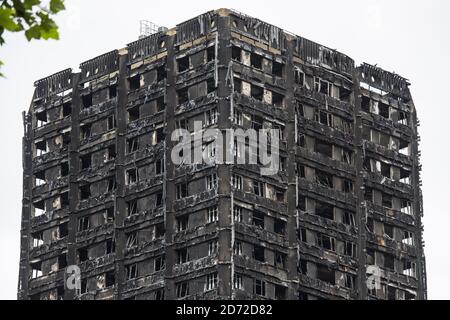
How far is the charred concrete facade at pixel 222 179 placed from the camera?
5261 inches

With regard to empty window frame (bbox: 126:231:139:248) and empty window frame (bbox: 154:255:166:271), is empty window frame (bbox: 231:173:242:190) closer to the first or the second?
empty window frame (bbox: 154:255:166:271)

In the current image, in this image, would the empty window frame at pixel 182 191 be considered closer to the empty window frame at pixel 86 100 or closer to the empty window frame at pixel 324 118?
the empty window frame at pixel 324 118

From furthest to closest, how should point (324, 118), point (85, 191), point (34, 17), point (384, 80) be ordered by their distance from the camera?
point (384, 80)
point (85, 191)
point (324, 118)
point (34, 17)

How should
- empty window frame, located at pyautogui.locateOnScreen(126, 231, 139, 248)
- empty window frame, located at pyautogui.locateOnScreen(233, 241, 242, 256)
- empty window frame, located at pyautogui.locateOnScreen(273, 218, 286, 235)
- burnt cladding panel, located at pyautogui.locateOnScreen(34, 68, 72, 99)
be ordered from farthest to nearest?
burnt cladding panel, located at pyautogui.locateOnScreen(34, 68, 72, 99) → empty window frame, located at pyautogui.locateOnScreen(126, 231, 139, 248) → empty window frame, located at pyautogui.locateOnScreen(273, 218, 286, 235) → empty window frame, located at pyautogui.locateOnScreen(233, 241, 242, 256)

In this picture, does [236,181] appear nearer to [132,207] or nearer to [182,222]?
[182,222]

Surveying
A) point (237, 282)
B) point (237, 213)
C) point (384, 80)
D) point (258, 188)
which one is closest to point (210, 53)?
point (258, 188)

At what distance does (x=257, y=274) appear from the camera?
131875mm

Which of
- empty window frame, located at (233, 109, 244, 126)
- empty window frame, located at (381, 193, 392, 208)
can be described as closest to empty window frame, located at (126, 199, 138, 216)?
empty window frame, located at (233, 109, 244, 126)

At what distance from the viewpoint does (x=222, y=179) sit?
133m

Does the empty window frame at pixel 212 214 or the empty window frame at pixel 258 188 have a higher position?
the empty window frame at pixel 258 188

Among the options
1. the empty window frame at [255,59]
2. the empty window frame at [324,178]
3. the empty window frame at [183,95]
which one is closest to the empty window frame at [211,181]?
the empty window frame at [183,95]

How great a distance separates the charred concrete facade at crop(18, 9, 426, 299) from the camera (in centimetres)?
13362
